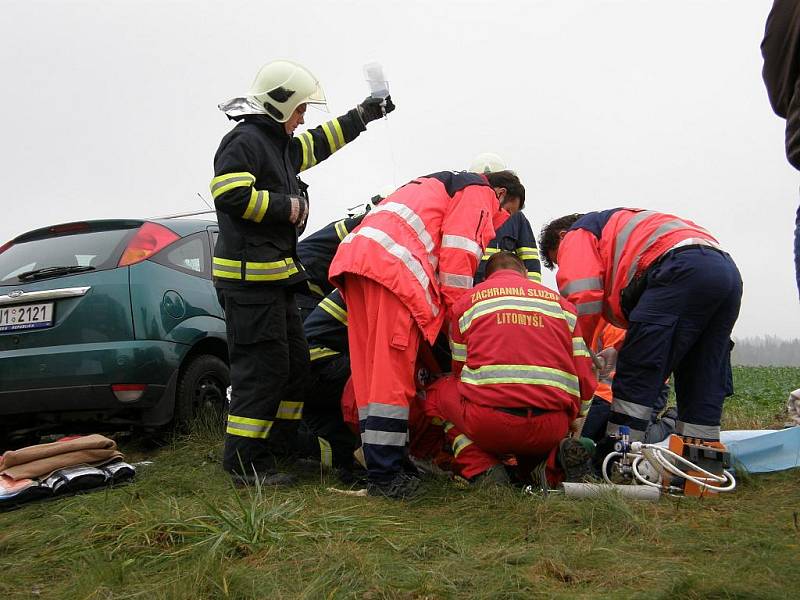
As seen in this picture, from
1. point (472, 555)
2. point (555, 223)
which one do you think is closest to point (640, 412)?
point (555, 223)

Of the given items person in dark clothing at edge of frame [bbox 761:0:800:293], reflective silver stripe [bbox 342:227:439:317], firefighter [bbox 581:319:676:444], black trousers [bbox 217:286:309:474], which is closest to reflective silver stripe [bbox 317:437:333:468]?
black trousers [bbox 217:286:309:474]

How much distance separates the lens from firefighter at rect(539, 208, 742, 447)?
155 inches

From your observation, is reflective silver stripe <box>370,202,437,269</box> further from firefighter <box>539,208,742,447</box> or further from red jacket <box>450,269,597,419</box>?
firefighter <box>539,208,742,447</box>

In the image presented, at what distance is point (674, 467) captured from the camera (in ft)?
11.8

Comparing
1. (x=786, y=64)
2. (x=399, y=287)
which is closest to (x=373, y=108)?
(x=399, y=287)

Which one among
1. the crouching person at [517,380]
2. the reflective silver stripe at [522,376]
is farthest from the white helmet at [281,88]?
the reflective silver stripe at [522,376]

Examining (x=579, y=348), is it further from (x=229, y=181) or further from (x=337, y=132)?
(x=337, y=132)

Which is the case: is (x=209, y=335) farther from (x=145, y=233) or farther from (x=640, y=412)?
(x=640, y=412)

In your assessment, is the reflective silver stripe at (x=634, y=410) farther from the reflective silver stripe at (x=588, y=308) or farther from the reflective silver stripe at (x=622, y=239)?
the reflective silver stripe at (x=622, y=239)

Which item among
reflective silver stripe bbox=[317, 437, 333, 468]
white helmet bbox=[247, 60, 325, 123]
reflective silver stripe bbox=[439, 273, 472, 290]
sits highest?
white helmet bbox=[247, 60, 325, 123]

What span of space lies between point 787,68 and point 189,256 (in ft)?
12.9

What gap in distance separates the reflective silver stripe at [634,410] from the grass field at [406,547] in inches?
24.2

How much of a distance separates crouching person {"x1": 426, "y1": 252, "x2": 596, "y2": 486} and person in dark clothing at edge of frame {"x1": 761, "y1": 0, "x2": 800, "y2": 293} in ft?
4.70

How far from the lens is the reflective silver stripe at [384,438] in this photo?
12.1 ft
